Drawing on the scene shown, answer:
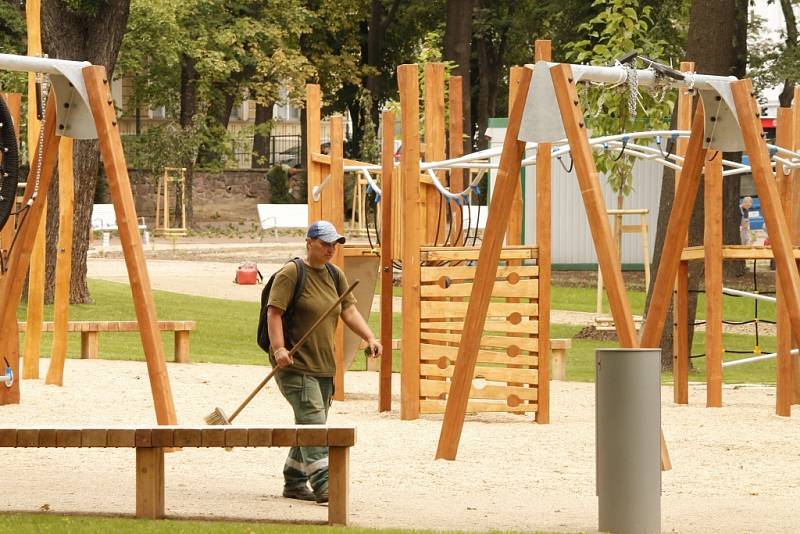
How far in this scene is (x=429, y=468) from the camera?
971 cm

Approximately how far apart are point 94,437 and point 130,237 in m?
2.19

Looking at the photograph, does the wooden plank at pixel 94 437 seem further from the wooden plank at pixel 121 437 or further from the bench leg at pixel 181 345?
the bench leg at pixel 181 345

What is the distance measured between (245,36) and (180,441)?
134 feet

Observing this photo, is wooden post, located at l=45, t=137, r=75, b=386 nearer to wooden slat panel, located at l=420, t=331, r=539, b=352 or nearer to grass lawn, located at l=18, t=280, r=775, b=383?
wooden slat panel, located at l=420, t=331, r=539, b=352

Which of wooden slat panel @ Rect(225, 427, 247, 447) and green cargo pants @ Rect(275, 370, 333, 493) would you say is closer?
wooden slat panel @ Rect(225, 427, 247, 447)

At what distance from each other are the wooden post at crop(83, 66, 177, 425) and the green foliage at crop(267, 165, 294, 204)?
4099 centimetres

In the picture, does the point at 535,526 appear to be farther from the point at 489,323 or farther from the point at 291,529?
the point at 489,323

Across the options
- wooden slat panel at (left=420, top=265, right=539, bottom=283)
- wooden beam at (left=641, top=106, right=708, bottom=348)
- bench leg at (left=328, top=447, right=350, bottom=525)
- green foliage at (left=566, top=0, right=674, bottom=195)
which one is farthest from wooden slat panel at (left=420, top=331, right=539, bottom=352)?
green foliage at (left=566, top=0, right=674, bottom=195)

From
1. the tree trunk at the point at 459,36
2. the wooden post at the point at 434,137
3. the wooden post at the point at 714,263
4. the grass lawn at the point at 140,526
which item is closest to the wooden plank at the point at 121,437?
the grass lawn at the point at 140,526

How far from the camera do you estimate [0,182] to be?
387 inches

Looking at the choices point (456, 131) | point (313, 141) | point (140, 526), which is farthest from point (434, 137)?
point (140, 526)

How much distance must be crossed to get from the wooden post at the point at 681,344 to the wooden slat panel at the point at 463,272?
7.05ft

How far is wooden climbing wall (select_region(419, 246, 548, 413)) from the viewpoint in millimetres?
12250

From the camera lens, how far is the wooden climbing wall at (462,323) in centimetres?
1225
